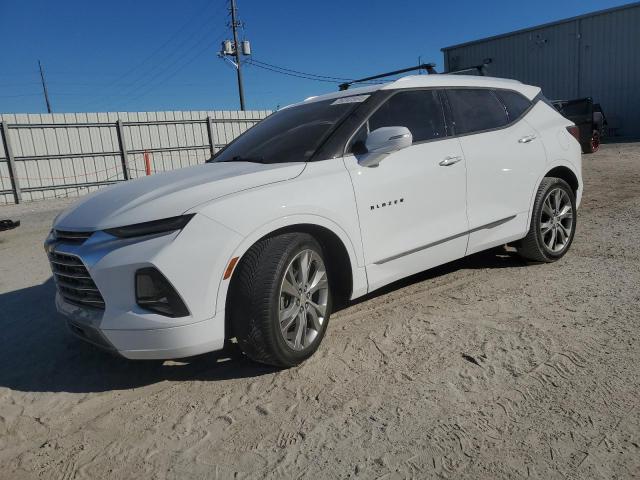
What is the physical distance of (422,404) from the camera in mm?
2518

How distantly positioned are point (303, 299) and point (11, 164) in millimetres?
13700

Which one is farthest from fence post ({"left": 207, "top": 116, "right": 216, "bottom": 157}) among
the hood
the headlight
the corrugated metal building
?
the corrugated metal building

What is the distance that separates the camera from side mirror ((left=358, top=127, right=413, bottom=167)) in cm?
317

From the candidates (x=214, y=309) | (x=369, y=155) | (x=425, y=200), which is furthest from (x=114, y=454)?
(x=425, y=200)

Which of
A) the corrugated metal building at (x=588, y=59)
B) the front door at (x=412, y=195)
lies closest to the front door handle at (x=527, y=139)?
the front door at (x=412, y=195)

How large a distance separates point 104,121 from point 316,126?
13.9 metres

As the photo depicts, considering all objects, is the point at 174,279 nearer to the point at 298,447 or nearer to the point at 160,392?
the point at 160,392

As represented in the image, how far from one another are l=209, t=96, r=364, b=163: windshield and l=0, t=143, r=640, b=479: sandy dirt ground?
1303mm

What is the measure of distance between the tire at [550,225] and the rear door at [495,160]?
0.47 ft

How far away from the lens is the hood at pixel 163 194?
8.79 ft

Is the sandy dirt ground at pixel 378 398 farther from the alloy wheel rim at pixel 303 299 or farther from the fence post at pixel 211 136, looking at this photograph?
the fence post at pixel 211 136

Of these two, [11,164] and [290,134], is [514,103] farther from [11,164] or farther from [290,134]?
[11,164]

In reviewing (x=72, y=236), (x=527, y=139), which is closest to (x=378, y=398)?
(x=72, y=236)

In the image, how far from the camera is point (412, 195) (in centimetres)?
349
